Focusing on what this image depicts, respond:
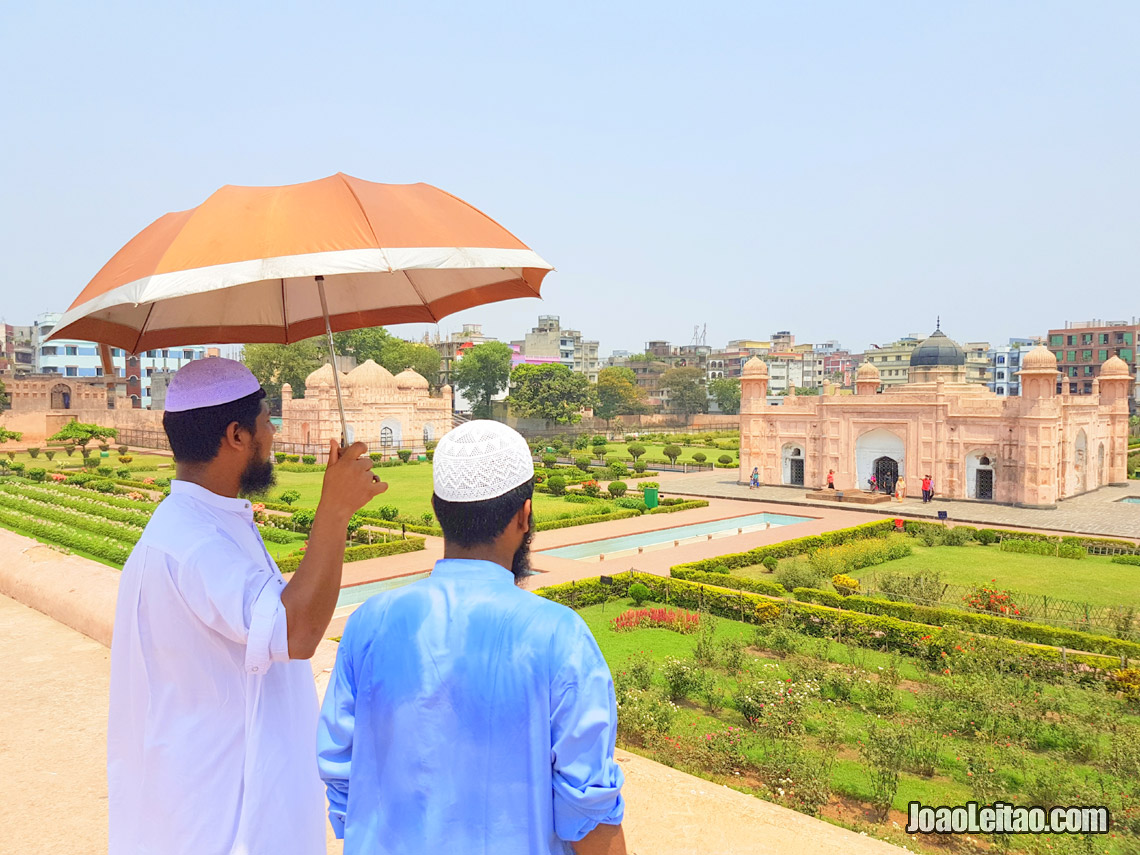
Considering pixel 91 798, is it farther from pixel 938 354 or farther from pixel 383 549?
pixel 938 354

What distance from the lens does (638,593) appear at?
13961mm

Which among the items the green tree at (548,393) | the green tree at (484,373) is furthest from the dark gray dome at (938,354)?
the green tree at (484,373)

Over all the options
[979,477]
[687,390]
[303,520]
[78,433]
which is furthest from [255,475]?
[687,390]

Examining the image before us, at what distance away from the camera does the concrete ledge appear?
602 centimetres

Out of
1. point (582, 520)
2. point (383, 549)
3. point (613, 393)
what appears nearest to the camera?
point (383, 549)

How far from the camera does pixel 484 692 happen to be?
1731 millimetres

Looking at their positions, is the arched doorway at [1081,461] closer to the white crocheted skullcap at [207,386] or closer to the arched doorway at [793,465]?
the arched doorway at [793,465]

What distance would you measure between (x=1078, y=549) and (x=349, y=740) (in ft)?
68.0

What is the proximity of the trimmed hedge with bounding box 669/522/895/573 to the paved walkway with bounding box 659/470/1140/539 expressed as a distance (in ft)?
11.4

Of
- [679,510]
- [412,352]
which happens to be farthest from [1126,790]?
[412,352]

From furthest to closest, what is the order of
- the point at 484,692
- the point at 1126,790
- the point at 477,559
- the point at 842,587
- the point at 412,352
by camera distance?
the point at 412,352, the point at 842,587, the point at 1126,790, the point at 477,559, the point at 484,692

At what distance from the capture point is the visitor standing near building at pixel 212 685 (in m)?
2.01

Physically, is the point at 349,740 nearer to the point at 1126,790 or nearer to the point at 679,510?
the point at 1126,790

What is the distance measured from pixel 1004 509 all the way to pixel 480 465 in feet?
87.7
